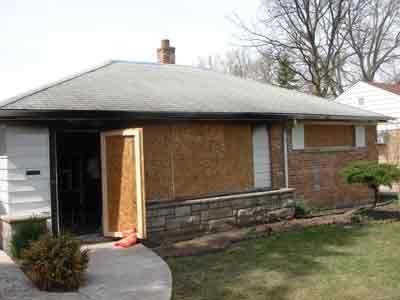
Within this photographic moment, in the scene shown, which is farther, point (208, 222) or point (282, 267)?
point (208, 222)

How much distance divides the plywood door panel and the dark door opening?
2.45m

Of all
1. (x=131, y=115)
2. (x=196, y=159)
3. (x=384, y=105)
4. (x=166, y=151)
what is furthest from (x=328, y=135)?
(x=384, y=105)

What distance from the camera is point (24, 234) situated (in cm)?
714

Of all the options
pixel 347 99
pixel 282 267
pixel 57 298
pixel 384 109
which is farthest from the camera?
pixel 347 99

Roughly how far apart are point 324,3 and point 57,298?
95.6 feet

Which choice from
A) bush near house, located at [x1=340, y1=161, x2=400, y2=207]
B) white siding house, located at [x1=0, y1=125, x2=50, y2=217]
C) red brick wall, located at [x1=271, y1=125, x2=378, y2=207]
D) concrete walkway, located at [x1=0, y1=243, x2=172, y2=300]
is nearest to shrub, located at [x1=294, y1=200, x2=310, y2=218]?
red brick wall, located at [x1=271, y1=125, x2=378, y2=207]

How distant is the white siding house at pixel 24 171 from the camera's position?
303 inches

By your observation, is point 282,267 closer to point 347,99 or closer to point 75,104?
point 75,104

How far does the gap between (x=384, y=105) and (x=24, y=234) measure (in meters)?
19.7

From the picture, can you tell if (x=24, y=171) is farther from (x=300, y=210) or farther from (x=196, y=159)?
(x=300, y=210)

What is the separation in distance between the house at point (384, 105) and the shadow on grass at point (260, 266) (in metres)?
11.7

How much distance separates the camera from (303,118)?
11.3 meters

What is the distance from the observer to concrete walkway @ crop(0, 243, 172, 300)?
548 cm

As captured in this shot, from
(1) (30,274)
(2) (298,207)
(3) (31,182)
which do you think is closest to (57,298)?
(1) (30,274)
